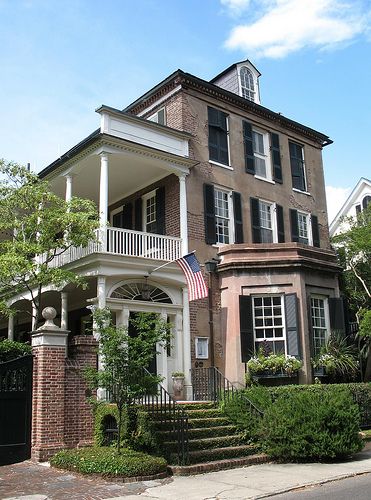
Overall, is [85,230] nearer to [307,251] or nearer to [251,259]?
[251,259]

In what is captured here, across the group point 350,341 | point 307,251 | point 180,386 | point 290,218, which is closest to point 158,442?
point 180,386

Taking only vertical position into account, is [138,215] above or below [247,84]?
below

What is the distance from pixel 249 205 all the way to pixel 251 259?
3196mm

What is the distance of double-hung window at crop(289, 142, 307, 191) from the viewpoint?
22078 mm

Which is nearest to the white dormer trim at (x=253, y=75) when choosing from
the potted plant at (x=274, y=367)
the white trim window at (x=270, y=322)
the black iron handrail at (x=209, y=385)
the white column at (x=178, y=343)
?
the white trim window at (x=270, y=322)

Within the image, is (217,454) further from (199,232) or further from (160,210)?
(160,210)

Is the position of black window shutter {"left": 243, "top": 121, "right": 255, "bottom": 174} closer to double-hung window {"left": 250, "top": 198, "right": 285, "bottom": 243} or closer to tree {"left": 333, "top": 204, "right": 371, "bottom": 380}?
double-hung window {"left": 250, "top": 198, "right": 285, "bottom": 243}

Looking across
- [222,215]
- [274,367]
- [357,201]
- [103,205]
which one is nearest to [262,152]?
[222,215]

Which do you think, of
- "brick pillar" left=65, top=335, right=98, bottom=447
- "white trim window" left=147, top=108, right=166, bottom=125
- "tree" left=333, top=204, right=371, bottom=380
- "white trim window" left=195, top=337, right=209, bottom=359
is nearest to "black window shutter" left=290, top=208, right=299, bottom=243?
"tree" left=333, top=204, right=371, bottom=380

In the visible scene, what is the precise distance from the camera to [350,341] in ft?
64.2

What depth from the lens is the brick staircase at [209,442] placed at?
11.1m

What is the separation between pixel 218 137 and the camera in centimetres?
1958

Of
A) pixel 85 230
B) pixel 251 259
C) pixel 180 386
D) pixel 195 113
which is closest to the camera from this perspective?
pixel 85 230

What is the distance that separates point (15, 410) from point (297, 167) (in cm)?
1787
